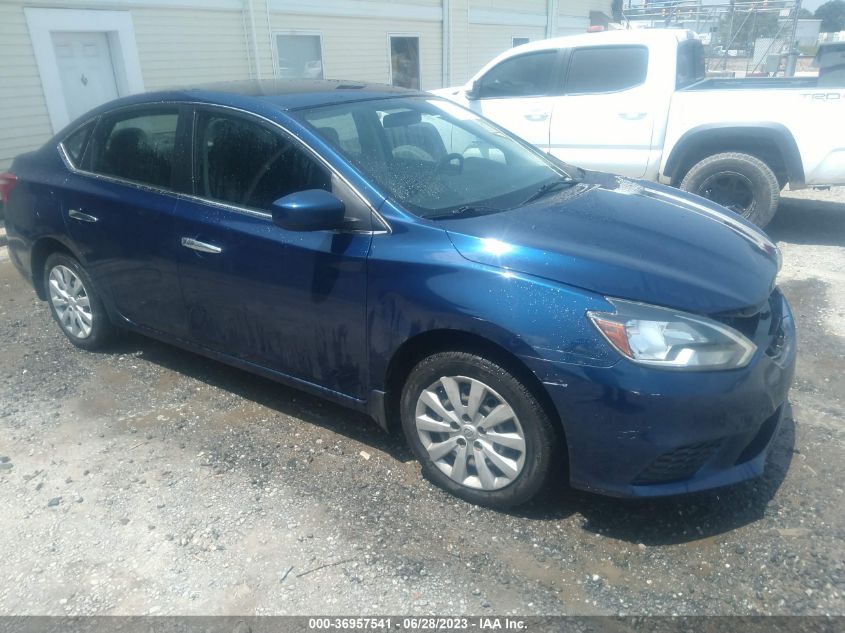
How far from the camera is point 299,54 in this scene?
12711 millimetres

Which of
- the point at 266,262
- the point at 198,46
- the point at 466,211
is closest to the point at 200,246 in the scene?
the point at 266,262

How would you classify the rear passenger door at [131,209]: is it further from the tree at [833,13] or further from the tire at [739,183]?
the tree at [833,13]

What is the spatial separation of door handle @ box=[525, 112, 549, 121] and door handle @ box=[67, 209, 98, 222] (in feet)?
16.5

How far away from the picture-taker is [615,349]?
2.52m

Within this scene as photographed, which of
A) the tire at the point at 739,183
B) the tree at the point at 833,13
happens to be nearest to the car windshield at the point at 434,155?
the tire at the point at 739,183

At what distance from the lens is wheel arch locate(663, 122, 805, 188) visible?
252 inches

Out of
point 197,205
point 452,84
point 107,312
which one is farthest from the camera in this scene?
point 452,84

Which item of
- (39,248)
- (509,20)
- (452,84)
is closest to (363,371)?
(39,248)

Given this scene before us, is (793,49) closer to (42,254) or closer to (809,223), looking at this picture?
(809,223)

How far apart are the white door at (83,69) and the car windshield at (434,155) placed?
720 cm

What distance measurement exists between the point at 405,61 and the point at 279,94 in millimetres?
12614

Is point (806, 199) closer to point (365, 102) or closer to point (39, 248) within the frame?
point (365, 102)

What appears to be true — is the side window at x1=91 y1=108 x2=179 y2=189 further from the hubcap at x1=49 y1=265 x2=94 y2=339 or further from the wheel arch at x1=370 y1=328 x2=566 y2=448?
the wheel arch at x1=370 y1=328 x2=566 y2=448

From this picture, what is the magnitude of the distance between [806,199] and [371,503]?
7.62 m
